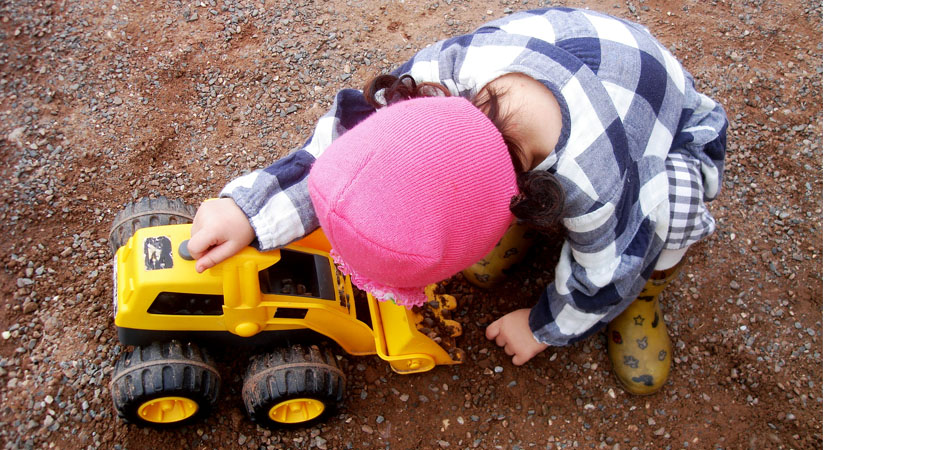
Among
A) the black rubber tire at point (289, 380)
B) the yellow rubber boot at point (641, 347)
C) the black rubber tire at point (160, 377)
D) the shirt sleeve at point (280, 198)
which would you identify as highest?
the shirt sleeve at point (280, 198)

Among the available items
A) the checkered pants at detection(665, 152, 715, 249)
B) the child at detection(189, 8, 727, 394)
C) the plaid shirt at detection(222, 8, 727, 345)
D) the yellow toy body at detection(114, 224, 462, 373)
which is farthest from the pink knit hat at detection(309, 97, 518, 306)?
the checkered pants at detection(665, 152, 715, 249)

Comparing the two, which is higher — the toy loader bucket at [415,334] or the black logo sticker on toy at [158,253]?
the black logo sticker on toy at [158,253]

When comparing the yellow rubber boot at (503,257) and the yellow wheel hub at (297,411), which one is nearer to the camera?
the yellow wheel hub at (297,411)

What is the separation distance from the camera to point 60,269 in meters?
1.51

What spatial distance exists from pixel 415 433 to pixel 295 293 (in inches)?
17.8

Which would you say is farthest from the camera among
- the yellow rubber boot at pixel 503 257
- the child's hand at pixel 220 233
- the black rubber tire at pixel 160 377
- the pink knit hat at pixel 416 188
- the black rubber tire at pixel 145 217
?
the yellow rubber boot at pixel 503 257

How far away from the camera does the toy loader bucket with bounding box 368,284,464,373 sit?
1.30 m

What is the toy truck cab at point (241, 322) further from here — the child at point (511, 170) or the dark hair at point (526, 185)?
the dark hair at point (526, 185)

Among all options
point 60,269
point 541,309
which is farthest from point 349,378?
point 60,269

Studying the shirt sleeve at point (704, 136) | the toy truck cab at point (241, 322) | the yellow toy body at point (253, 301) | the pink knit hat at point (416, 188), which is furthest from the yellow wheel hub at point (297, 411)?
the shirt sleeve at point (704, 136)

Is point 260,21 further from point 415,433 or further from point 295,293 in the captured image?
point 415,433

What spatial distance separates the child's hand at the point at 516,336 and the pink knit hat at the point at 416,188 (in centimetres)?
63

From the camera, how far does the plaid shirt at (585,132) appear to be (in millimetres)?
986

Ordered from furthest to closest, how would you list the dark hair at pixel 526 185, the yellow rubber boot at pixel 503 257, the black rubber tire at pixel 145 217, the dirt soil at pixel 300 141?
the yellow rubber boot at pixel 503 257
the dirt soil at pixel 300 141
the black rubber tire at pixel 145 217
the dark hair at pixel 526 185
